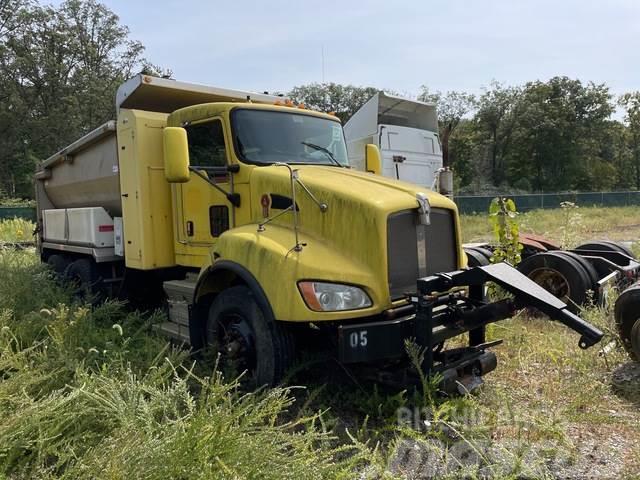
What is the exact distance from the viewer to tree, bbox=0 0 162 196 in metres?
36.8

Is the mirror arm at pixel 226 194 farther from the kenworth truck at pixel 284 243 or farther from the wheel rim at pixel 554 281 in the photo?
the wheel rim at pixel 554 281

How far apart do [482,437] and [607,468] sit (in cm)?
72

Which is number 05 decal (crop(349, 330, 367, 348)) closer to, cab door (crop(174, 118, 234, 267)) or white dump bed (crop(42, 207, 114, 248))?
cab door (crop(174, 118, 234, 267))

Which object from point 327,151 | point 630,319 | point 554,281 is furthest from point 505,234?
point 327,151

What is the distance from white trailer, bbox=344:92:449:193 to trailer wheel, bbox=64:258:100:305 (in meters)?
5.17

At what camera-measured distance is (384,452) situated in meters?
3.26

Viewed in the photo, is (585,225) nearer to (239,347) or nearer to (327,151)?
(327,151)

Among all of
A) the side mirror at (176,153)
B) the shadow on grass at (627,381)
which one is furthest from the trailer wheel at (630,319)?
the side mirror at (176,153)

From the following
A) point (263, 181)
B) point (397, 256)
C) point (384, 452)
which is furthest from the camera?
point (263, 181)

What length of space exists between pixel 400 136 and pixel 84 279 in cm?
680

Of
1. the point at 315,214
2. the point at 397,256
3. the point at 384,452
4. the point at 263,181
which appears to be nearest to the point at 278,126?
the point at 263,181

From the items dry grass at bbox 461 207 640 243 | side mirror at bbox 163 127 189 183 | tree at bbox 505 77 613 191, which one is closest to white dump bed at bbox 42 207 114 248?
side mirror at bbox 163 127 189 183

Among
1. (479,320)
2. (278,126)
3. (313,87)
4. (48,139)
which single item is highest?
(313,87)

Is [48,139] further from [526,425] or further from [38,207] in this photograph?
[526,425]
